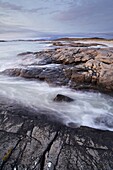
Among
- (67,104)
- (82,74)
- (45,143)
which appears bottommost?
(67,104)

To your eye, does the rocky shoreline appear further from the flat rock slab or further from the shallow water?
the shallow water

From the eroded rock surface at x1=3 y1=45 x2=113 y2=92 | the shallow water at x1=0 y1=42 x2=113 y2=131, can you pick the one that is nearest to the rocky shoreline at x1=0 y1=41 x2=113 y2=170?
the shallow water at x1=0 y1=42 x2=113 y2=131

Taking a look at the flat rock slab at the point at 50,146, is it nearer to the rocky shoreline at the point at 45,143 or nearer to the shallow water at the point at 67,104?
the rocky shoreline at the point at 45,143

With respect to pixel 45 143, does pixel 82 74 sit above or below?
above

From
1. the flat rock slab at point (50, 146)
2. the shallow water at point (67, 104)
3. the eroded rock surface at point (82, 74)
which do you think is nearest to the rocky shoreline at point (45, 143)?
the flat rock slab at point (50, 146)

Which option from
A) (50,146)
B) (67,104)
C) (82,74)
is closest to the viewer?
(50,146)

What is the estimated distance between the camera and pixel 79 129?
12.2 ft

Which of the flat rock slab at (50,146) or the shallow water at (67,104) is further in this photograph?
the shallow water at (67,104)

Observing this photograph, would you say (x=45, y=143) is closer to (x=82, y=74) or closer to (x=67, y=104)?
(x=67, y=104)

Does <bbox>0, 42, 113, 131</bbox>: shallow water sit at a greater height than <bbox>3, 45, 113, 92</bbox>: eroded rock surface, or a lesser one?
lesser

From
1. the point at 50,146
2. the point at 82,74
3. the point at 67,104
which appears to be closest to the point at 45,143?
the point at 50,146

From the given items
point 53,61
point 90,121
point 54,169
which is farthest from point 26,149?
point 53,61

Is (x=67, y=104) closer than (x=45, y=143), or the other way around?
(x=45, y=143)

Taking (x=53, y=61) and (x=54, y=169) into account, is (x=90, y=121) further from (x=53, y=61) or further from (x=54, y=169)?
(x=53, y=61)
